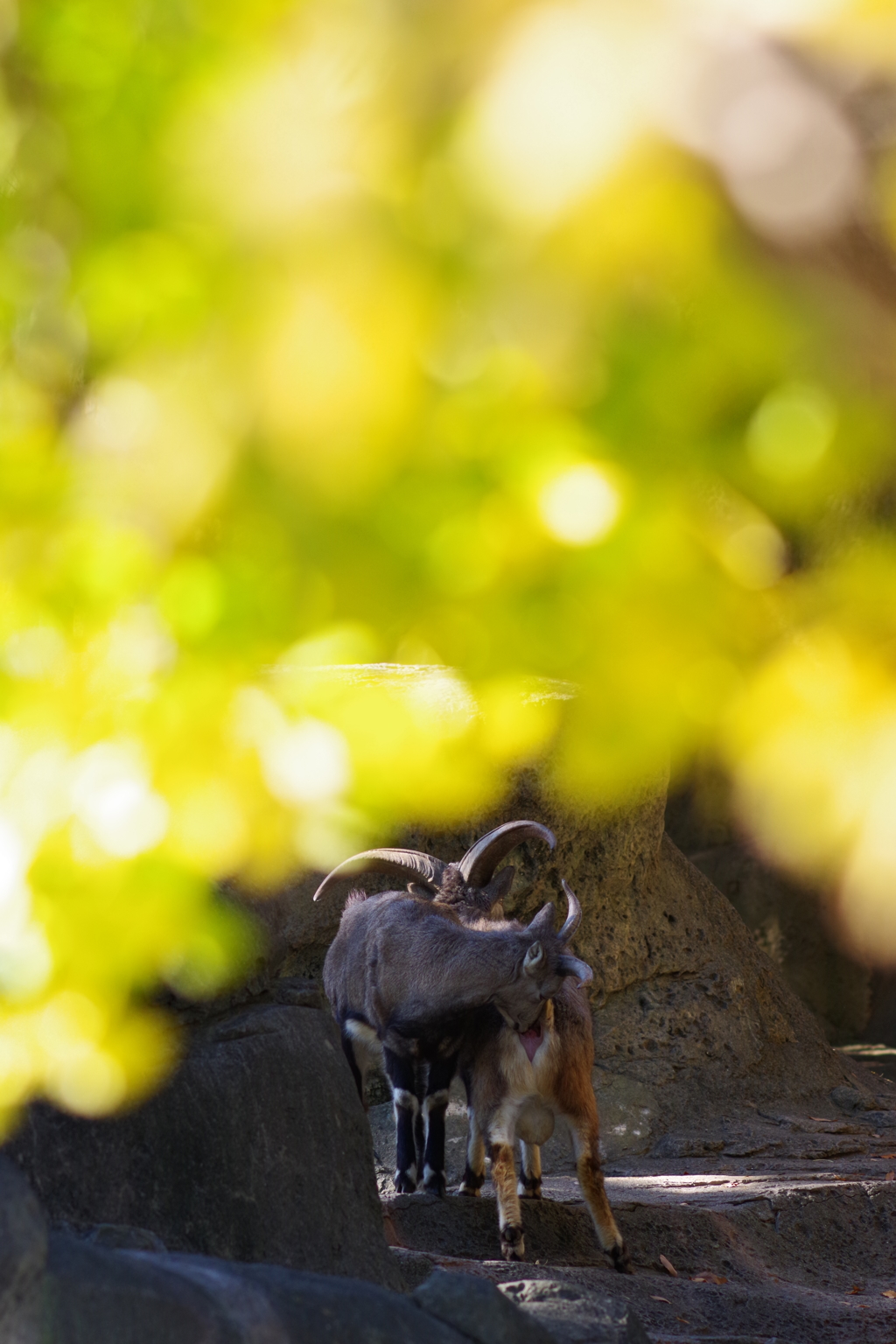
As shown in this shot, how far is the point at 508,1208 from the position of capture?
5.26m

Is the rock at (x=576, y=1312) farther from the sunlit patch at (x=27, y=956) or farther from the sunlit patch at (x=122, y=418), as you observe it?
the sunlit patch at (x=122, y=418)

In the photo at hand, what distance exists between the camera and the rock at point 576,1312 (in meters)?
3.40

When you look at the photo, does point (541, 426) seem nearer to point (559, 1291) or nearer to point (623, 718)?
point (623, 718)

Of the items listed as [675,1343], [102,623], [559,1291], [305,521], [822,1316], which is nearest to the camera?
[305,521]

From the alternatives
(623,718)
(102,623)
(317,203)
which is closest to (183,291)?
(317,203)

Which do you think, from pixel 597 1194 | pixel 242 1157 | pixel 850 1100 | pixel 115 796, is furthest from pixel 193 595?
pixel 850 1100

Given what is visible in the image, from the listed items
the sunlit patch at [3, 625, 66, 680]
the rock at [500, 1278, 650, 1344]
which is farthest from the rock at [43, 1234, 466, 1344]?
the sunlit patch at [3, 625, 66, 680]

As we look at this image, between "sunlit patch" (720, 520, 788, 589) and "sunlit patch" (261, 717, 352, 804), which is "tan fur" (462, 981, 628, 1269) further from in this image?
"sunlit patch" (720, 520, 788, 589)

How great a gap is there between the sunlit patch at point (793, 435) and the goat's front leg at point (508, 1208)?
408cm

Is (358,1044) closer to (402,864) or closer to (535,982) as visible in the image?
(402,864)

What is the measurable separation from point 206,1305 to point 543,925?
9.95 feet

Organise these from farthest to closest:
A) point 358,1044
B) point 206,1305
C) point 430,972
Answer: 1. point 358,1044
2. point 430,972
3. point 206,1305

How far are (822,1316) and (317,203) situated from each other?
4.60 metres

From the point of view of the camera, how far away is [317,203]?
160cm
